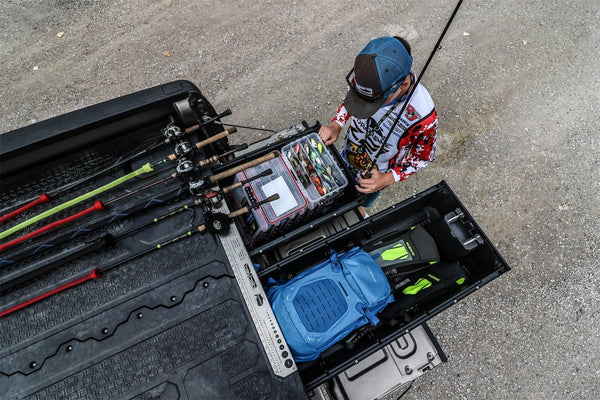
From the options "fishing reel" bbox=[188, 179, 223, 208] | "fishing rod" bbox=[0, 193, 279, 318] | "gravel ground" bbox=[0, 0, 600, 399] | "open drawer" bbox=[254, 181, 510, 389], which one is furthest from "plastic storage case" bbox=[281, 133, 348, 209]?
"gravel ground" bbox=[0, 0, 600, 399]

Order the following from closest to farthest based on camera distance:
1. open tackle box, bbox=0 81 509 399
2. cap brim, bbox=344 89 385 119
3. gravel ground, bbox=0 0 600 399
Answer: open tackle box, bbox=0 81 509 399
cap brim, bbox=344 89 385 119
gravel ground, bbox=0 0 600 399

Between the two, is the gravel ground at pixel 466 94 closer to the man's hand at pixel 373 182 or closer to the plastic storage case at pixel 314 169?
the man's hand at pixel 373 182

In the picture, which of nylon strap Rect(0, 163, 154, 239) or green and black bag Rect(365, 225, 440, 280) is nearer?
nylon strap Rect(0, 163, 154, 239)

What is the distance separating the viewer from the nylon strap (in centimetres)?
191

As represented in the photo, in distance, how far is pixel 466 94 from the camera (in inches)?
173

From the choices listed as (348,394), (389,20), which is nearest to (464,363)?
(348,394)

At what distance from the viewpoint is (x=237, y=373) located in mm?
1729

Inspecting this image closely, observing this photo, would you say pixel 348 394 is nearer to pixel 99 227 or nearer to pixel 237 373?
pixel 237 373

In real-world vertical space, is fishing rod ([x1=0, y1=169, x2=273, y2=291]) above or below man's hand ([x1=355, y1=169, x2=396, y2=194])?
above

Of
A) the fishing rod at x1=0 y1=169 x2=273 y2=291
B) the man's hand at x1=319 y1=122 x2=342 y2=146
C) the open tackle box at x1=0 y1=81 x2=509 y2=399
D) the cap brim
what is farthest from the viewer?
the man's hand at x1=319 y1=122 x2=342 y2=146

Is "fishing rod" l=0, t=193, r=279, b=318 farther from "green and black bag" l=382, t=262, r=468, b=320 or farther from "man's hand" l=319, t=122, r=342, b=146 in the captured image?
"green and black bag" l=382, t=262, r=468, b=320

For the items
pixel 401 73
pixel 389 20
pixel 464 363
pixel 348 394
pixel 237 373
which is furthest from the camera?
pixel 389 20

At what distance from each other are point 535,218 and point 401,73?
10.1ft

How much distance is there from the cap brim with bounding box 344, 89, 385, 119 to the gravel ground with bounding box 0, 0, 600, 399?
1.95m
